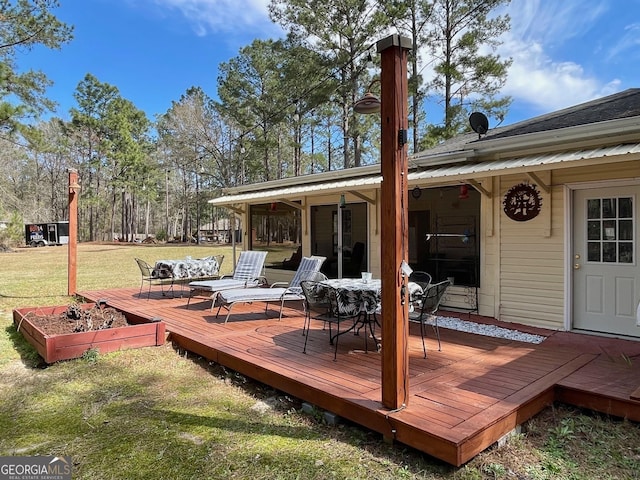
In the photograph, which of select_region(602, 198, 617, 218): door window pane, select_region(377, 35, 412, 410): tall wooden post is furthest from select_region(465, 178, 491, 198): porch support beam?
select_region(377, 35, 412, 410): tall wooden post

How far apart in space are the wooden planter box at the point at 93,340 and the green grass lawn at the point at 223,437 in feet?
1.02

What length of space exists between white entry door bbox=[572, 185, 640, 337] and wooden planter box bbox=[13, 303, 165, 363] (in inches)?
221

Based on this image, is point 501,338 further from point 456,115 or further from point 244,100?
point 244,100

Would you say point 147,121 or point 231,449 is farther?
point 147,121

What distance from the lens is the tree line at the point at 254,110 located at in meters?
11.8

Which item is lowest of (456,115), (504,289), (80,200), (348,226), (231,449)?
(231,449)

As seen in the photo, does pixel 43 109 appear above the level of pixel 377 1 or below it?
below

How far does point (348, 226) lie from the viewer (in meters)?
8.47

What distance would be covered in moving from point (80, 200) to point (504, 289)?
32.3 m

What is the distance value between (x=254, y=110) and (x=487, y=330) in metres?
23.2

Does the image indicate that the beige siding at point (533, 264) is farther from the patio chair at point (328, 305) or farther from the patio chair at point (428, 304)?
the patio chair at point (328, 305)

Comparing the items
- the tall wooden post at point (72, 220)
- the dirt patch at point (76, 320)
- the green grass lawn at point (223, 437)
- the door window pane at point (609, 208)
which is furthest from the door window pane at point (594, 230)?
the tall wooden post at point (72, 220)

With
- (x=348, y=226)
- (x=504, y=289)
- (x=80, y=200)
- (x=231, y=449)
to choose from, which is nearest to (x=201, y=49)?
(x=80, y=200)

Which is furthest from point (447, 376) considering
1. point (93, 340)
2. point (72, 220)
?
point (72, 220)
